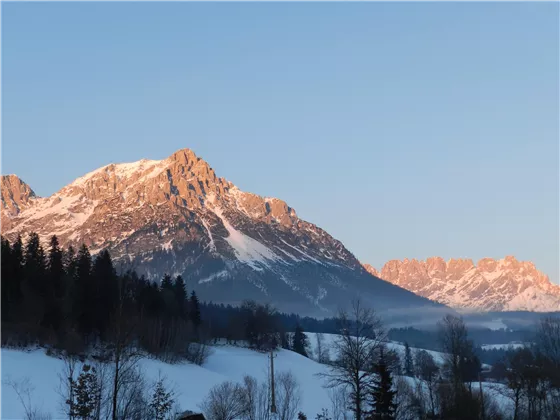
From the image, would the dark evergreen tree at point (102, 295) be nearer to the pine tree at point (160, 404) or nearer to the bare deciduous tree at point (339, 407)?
the bare deciduous tree at point (339, 407)

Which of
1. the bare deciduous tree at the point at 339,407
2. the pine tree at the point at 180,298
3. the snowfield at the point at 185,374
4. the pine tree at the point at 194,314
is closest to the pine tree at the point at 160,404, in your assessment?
the snowfield at the point at 185,374

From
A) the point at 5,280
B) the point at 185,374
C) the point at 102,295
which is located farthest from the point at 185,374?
the point at 5,280

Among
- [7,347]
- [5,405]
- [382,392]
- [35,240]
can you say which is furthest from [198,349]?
[382,392]

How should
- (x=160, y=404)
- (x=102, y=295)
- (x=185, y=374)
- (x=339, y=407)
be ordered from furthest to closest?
(x=102, y=295)
(x=185, y=374)
(x=339, y=407)
(x=160, y=404)

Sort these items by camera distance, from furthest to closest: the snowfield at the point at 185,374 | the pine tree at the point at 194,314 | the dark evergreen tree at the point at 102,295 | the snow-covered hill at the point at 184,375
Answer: the pine tree at the point at 194,314
the dark evergreen tree at the point at 102,295
the snowfield at the point at 185,374
the snow-covered hill at the point at 184,375

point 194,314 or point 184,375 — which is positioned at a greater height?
point 194,314

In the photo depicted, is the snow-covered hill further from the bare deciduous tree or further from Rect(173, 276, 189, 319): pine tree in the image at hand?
Rect(173, 276, 189, 319): pine tree

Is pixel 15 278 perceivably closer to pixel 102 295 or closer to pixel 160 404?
pixel 102 295

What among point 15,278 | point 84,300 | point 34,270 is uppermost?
point 34,270

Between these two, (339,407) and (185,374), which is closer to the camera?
(339,407)

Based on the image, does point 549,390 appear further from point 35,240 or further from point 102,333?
point 35,240

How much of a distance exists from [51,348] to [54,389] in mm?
14242

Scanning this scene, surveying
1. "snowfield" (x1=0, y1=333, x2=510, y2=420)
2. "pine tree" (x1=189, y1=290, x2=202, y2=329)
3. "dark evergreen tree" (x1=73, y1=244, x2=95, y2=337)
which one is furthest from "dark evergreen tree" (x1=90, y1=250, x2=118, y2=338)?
"pine tree" (x1=189, y1=290, x2=202, y2=329)

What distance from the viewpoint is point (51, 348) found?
76.6 m
